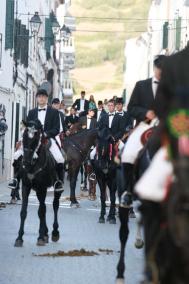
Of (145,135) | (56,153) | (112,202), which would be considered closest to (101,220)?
(112,202)

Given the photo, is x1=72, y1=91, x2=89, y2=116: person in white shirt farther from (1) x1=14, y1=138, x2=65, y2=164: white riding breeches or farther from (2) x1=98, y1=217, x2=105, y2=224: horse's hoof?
(1) x1=14, y1=138, x2=65, y2=164: white riding breeches

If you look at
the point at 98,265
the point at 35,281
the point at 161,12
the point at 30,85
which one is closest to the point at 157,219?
the point at 35,281

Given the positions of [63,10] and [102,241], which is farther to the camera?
[63,10]

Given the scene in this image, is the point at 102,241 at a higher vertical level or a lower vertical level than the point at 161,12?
lower

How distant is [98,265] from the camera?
45.1ft


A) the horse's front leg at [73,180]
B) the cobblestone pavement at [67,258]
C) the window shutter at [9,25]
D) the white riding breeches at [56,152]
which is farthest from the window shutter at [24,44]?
the white riding breeches at [56,152]

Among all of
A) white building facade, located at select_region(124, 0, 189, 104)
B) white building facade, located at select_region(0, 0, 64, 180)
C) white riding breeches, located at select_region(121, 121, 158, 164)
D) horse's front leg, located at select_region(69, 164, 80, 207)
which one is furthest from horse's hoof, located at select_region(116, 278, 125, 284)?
white building facade, located at select_region(124, 0, 189, 104)

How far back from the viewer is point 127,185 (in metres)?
11.6

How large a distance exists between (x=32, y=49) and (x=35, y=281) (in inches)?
1695

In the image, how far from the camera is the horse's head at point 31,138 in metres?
15.5

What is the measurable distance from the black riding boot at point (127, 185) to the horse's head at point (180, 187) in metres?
5.68

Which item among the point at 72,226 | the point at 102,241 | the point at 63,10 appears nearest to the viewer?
the point at 102,241

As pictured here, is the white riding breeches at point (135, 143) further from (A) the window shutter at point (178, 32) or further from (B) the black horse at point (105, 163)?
(A) the window shutter at point (178, 32)

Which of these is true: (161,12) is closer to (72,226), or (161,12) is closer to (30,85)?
(30,85)
